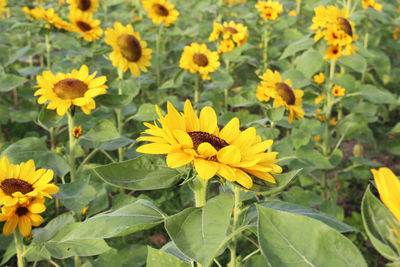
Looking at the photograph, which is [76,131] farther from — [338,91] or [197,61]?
[338,91]

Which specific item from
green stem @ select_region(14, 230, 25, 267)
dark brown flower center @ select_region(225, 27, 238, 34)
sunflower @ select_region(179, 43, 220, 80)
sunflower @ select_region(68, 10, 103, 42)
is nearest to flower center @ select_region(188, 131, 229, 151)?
green stem @ select_region(14, 230, 25, 267)

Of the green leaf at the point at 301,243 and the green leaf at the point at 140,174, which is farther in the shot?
the green leaf at the point at 140,174

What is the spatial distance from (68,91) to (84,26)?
1574 mm

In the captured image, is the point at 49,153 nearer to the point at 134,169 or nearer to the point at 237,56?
the point at 134,169

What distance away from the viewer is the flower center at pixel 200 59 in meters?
2.87

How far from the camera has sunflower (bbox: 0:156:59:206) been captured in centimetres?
130

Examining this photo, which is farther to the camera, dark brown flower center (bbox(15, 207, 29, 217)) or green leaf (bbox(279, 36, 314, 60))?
green leaf (bbox(279, 36, 314, 60))

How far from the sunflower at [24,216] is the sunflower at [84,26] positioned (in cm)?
197

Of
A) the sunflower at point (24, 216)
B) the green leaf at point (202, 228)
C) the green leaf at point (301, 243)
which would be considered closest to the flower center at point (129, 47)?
the sunflower at point (24, 216)

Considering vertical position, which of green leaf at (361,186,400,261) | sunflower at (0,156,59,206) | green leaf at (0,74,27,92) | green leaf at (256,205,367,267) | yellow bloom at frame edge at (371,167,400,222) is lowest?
green leaf at (0,74,27,92)

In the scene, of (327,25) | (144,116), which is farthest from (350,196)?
(144,116)

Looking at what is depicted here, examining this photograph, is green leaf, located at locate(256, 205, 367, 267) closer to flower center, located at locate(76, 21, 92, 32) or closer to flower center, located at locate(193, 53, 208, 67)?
flower center, located at locate(193, 53, 208, 67)

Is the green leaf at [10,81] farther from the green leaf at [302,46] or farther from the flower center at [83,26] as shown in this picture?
the green leaf at [302,46]

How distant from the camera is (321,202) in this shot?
229cm
